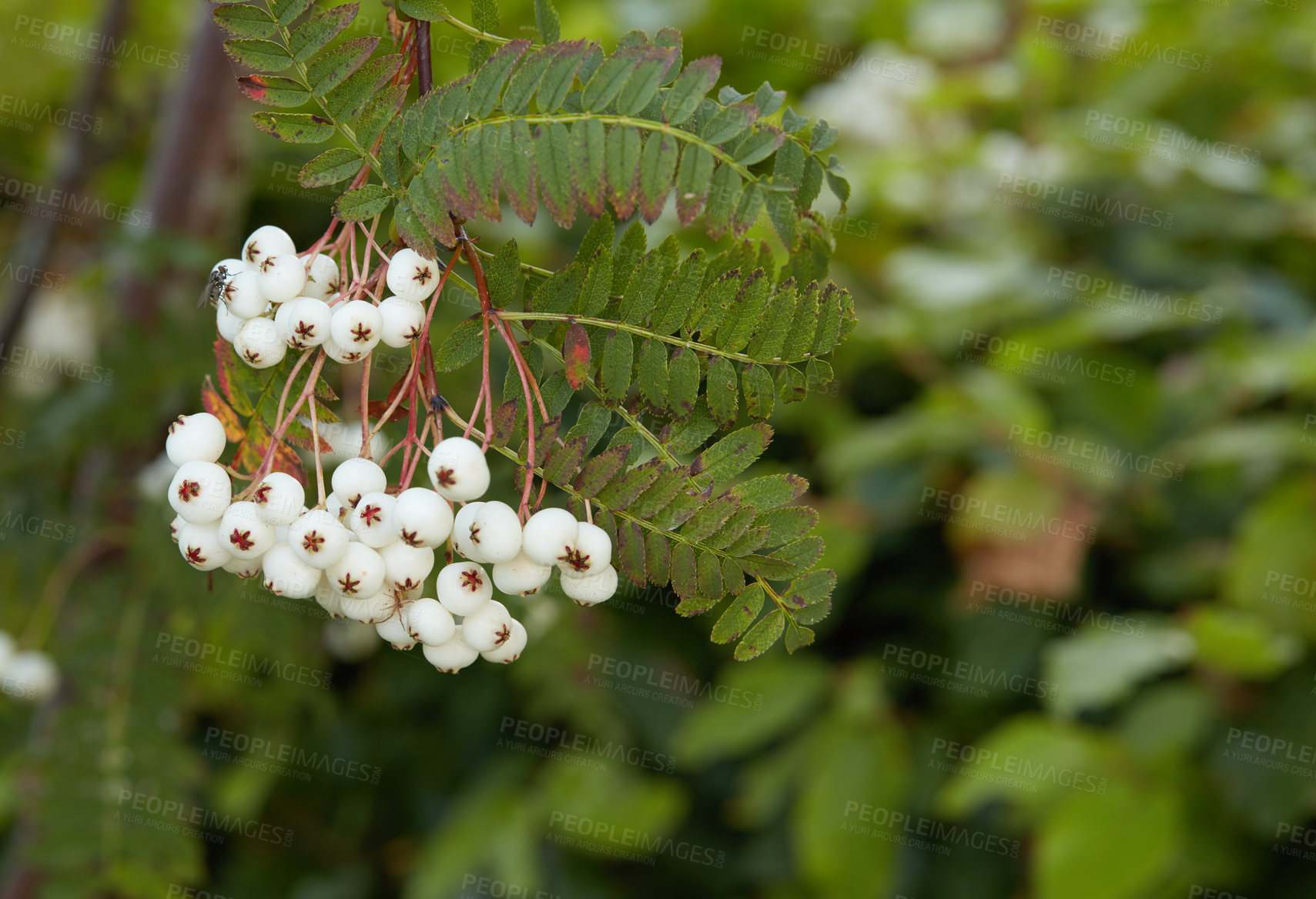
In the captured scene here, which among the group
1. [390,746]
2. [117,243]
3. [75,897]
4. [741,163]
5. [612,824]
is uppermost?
[741,163]

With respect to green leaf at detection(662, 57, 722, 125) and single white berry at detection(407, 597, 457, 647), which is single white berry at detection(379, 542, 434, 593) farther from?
green leaf at detection(662, 57, 722, 125)

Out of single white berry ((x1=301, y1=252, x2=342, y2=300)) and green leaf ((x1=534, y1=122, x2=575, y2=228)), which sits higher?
green leaf ((x1=534, y1=122, x2=575, y2=228))

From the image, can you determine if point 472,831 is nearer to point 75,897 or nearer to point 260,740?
point 260,740

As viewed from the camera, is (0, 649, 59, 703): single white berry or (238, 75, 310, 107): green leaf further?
(0, 649, 59, 703): single white berry

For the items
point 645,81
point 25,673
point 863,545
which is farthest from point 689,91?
point 863,545

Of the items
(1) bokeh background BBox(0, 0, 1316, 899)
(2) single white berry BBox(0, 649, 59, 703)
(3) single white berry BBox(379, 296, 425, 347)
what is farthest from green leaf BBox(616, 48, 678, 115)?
(2) single white berry BBox(0, 649, 59, 703)

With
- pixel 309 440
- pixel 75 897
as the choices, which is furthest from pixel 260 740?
pixel 309 440

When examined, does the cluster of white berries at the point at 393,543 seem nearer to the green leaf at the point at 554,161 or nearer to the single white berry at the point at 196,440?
the single white berry at the point at 196,440
